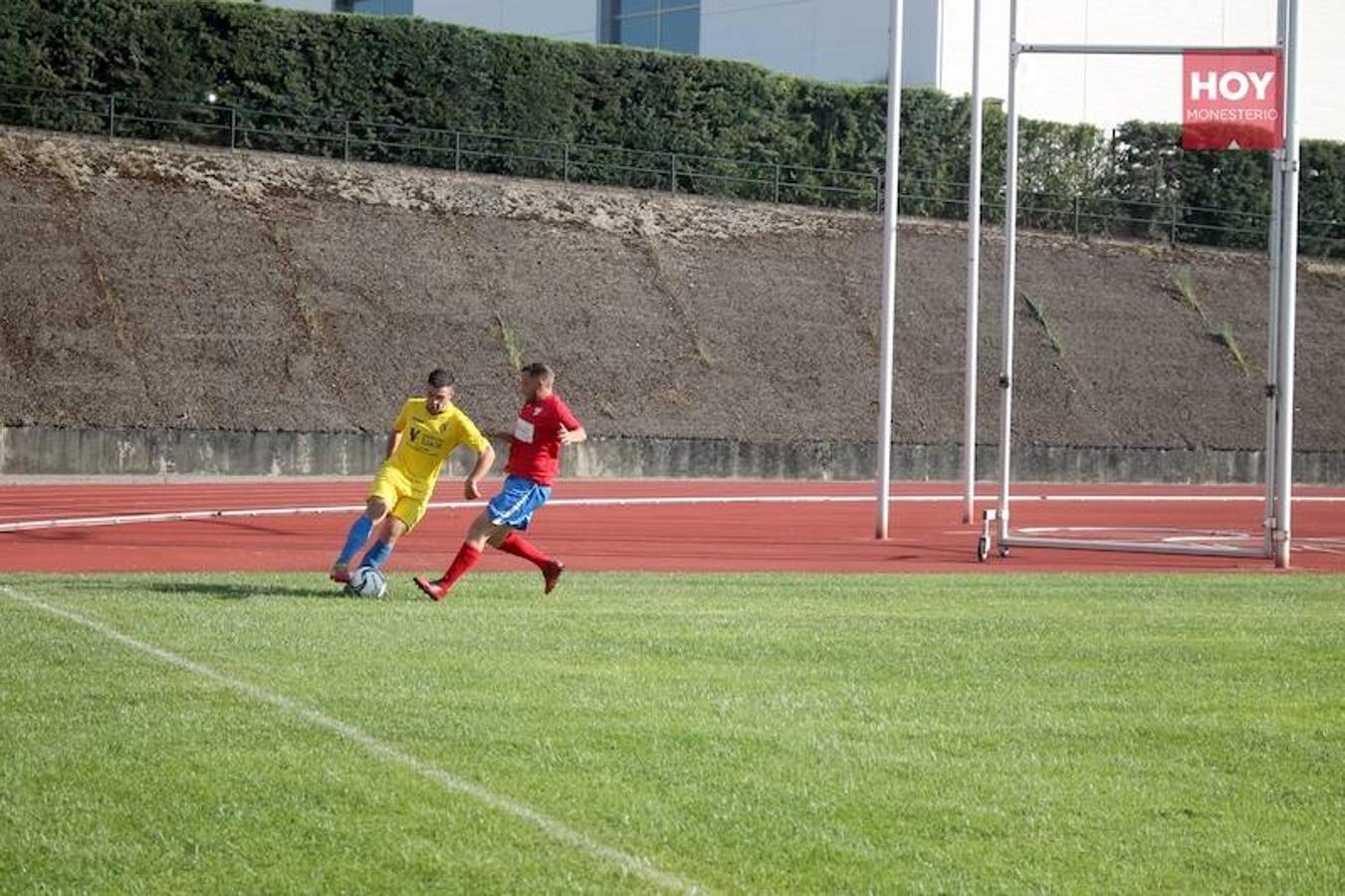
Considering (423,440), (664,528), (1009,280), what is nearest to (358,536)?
(423,440)

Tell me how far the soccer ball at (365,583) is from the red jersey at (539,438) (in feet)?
4.50

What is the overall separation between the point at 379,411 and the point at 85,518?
47.5 ft

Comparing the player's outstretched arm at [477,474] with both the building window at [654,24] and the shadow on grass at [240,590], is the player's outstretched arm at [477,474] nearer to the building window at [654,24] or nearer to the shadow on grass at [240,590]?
the shadow on grass at [240,590]

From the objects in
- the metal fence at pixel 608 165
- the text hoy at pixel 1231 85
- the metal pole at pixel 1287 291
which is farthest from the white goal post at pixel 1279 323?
the metal fence at pixel 608 165

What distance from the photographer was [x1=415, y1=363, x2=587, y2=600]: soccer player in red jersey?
15750mm

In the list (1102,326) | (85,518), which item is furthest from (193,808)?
(1102,326)

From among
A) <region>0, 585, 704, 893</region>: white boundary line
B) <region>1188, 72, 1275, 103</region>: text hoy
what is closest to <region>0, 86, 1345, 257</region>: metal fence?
<region>1188, 72, 1275, 103</region>: text hoy

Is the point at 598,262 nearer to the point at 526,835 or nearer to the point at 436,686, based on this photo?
the point at 436,686

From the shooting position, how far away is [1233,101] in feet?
71.0

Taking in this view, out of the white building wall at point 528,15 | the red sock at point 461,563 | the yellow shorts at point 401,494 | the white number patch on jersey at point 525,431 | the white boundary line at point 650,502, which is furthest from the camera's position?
the white building wall at point 528,15

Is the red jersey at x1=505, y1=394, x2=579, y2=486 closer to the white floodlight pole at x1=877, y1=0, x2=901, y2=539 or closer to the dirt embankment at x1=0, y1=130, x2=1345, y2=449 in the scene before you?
the white floodlight pole at x1=877, y1=0, x2=901, y2=539

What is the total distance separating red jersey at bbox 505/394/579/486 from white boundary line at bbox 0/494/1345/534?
826 centimetres

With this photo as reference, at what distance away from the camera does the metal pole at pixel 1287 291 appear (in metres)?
21.3

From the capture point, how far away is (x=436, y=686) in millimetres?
10523
